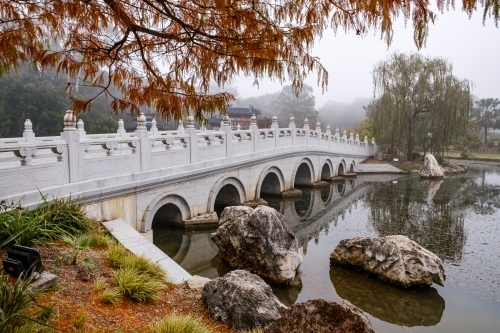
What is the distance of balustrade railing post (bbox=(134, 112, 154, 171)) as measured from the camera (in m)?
8.41

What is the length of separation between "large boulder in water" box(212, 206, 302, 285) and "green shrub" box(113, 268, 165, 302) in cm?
298

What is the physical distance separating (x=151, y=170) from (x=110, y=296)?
5012mm

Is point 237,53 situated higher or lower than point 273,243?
higher

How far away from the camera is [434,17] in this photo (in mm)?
2676

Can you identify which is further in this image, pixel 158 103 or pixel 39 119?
pixel 39 119

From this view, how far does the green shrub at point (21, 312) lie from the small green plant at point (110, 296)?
2.21ft

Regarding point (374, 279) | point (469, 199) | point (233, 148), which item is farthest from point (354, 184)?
point (374, 279)

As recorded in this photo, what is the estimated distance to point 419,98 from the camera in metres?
24.9

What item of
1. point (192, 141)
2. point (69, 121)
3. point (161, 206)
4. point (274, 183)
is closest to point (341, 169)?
point (274, 183)

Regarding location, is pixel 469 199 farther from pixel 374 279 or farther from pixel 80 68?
pixel 80 68

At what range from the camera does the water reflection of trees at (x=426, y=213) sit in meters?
10.0

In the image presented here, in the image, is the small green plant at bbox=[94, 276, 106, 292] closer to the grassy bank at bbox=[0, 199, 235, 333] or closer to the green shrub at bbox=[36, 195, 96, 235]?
the grassy bank at bbox=[0, 199, 235, 333]

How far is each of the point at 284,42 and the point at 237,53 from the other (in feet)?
1.48

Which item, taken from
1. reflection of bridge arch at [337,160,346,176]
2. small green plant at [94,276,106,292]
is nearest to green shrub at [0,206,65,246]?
small green plant at [94,276,106,292]
